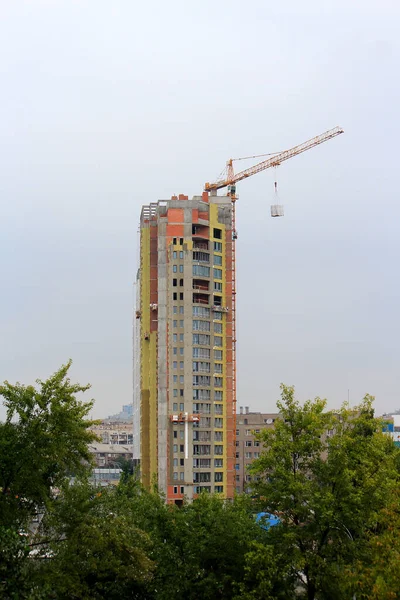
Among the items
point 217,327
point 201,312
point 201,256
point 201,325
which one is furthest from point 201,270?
point 217,327

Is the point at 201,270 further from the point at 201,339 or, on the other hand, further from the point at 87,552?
the point at 87,552

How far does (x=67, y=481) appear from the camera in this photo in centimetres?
3672

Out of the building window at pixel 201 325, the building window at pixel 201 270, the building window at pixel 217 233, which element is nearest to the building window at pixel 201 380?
the building window at pixel 201 325

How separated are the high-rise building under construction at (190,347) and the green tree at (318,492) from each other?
7440 centimetres

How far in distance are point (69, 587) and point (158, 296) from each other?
283 feet

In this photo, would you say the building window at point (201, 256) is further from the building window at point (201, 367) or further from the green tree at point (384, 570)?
the green tree at point (384, 570)

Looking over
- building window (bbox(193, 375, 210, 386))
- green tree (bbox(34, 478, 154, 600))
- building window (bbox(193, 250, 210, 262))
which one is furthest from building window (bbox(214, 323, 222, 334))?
green tree (bbox(34, 478, 154, 600))

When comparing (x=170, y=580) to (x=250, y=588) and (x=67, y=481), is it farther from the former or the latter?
(x=67, y=481)

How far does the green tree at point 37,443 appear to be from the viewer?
113 ft

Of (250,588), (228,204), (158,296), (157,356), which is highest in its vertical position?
(228,204)

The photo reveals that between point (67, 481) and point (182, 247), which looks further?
point (182, 247)

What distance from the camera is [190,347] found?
117 metres

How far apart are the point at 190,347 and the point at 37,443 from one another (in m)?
82.6

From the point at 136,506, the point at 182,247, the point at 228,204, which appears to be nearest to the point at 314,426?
the point at 136,506
